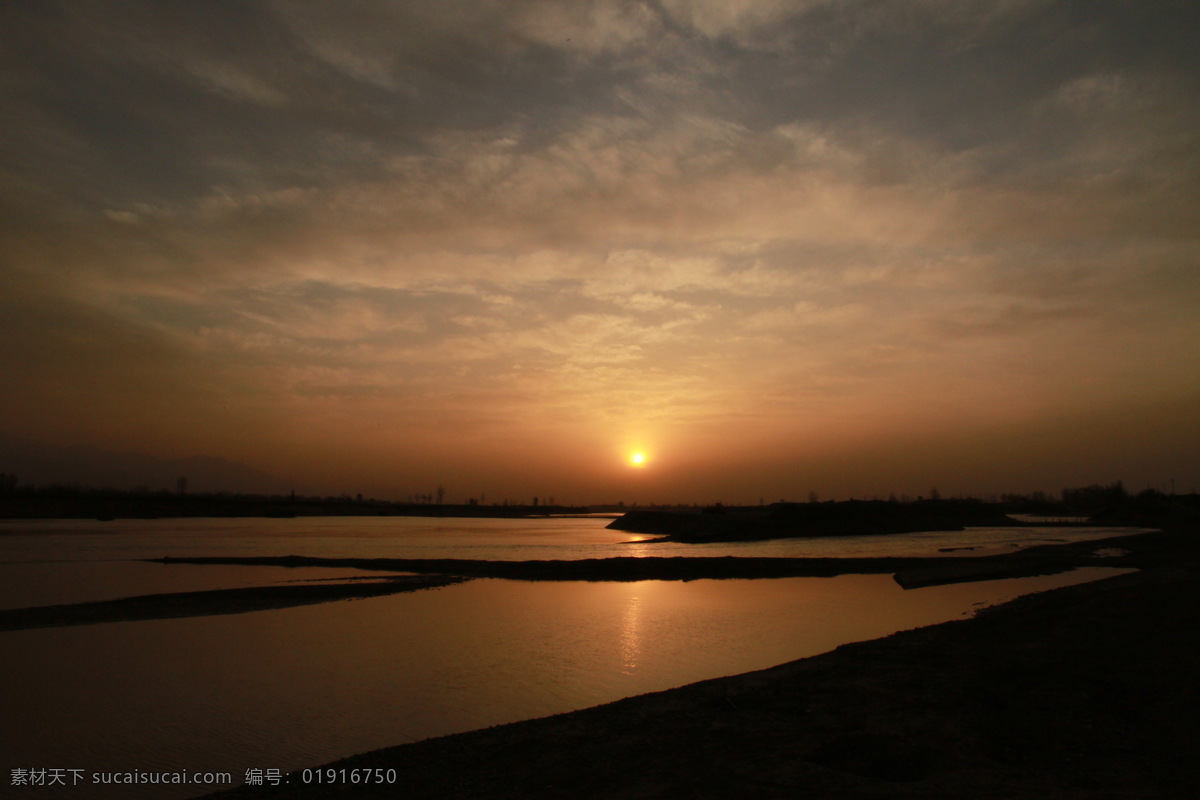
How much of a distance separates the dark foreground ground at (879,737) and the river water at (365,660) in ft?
6.27

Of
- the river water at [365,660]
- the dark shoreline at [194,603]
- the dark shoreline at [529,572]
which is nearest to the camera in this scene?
the river water at [365,660]

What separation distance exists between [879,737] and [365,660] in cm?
1145

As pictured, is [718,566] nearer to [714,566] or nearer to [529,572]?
[714,566]

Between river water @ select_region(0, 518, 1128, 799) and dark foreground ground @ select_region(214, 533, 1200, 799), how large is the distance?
75.3 inches

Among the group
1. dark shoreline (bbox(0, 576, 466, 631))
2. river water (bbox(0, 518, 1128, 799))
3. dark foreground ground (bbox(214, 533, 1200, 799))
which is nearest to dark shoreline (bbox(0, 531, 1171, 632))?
dark shoreline (bbox(0, 576, 466, 631))

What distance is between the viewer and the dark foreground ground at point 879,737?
725cm

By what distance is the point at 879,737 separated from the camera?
8.63 meters

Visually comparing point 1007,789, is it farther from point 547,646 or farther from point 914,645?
point 547,646

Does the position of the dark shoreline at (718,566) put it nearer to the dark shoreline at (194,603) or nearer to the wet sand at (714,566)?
the wet sand at (714,566)

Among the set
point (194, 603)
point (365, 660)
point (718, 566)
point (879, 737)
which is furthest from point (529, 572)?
point (879, 737)

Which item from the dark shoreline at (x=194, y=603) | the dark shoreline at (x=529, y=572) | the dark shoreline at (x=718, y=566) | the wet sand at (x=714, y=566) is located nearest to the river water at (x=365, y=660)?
the dark shoreline at (x=194, y=603)

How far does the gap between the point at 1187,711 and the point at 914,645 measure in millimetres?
5550

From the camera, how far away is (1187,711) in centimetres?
866

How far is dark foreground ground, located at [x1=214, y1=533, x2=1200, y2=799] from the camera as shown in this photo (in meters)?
7.25
